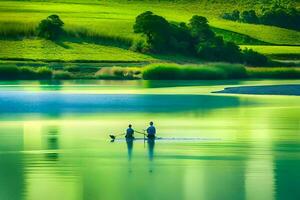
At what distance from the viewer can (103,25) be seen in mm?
126438

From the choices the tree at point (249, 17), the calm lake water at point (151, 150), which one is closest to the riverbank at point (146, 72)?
the calm lake water at point (151, 150)

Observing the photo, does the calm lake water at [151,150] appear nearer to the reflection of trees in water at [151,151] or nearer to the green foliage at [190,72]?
the reflection of trees in water at [151,151]

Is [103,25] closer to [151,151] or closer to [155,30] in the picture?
[155,30]

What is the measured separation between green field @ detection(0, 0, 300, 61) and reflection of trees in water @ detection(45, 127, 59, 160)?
206ft

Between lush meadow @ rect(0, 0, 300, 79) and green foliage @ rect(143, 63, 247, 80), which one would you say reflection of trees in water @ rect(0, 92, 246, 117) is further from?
lush meadow @ rect(0, 0, 300, 79)

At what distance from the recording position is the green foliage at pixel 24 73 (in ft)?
320

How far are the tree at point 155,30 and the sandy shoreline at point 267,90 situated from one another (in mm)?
37922

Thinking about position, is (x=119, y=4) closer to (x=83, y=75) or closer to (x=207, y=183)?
(x=83, y=75)

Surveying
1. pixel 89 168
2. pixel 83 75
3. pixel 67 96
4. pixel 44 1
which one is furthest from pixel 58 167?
pixel 44 1

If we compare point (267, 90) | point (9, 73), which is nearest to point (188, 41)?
point (9, 73)

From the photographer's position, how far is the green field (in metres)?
111

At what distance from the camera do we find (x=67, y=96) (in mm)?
69188

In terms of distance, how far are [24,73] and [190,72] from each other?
14.9 meters

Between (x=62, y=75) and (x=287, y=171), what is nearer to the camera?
(x=287, y=171)
